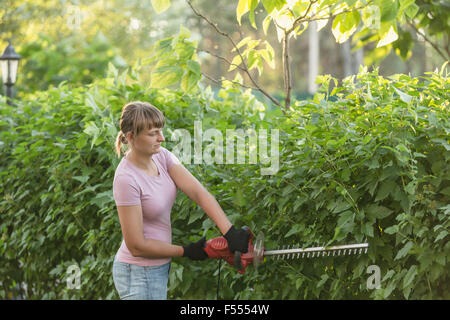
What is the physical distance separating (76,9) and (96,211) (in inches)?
954

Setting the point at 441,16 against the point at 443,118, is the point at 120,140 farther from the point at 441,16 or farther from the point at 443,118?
the point at 441,16

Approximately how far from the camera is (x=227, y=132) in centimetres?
422

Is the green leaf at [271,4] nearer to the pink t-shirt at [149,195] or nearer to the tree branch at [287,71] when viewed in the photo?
the tree branch at [287,71]

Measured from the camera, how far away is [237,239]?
3254 millimetres

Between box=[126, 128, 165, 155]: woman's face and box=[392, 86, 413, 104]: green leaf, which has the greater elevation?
box=[392, 86, 413, 104]: green leaf

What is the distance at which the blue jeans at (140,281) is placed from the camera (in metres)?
3.40

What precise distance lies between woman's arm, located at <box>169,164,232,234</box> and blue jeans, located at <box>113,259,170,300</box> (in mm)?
380

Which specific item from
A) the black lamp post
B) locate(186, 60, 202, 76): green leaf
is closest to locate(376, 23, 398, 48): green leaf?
locate(186, 60, 202, 76): green leaf

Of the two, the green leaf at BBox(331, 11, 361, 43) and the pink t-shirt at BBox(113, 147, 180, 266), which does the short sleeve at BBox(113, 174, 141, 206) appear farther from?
the green leaf at BBox(331, 11, 361, 43)

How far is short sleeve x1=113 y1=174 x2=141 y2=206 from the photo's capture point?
323 centimetres

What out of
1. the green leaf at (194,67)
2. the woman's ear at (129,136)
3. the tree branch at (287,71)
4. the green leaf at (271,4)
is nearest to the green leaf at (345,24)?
the tree branch at (287,71)

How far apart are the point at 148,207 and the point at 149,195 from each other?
6 centimetres

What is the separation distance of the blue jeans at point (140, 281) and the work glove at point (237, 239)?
0.44m

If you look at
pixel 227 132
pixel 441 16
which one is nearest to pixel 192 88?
pixel 227 132
